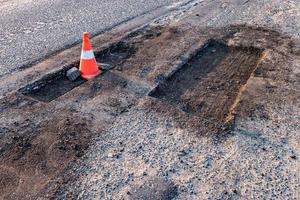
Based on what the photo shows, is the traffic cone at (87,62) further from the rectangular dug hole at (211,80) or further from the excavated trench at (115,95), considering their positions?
the rectangular dug hole at (211,80)

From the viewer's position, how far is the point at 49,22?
8562 mm

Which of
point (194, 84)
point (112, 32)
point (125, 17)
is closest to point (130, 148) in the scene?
point (194, 84)

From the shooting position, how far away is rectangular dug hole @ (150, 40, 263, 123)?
17.7 ft

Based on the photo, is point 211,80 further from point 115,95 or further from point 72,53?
point 72,53

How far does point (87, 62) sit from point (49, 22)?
3.10 meters

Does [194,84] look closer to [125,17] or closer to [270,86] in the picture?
[270,86]

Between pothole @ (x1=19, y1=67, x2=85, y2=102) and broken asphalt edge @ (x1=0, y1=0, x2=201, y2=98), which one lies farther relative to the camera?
broken asphalt edge @ (x1=0, y1=0, x2=201, y2=98)

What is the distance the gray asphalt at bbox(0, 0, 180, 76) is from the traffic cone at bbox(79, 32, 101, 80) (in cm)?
119

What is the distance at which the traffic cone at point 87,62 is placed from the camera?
596cm

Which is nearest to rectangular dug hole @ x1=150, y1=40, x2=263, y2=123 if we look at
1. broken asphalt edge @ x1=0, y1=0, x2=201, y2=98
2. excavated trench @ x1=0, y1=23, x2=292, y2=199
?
excavated trench @ x1=0, y1=23, x2=292, y2=199

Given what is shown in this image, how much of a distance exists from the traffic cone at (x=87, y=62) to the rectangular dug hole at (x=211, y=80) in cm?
107

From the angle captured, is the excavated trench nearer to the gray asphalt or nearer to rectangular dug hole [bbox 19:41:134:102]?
rectangular dug hole [bbox 19:41:134:102]

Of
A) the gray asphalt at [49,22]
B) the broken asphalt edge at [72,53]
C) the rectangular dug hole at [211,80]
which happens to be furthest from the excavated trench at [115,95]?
the gray asphalt at [49,22]

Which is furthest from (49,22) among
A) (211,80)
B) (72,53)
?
(211,80)
